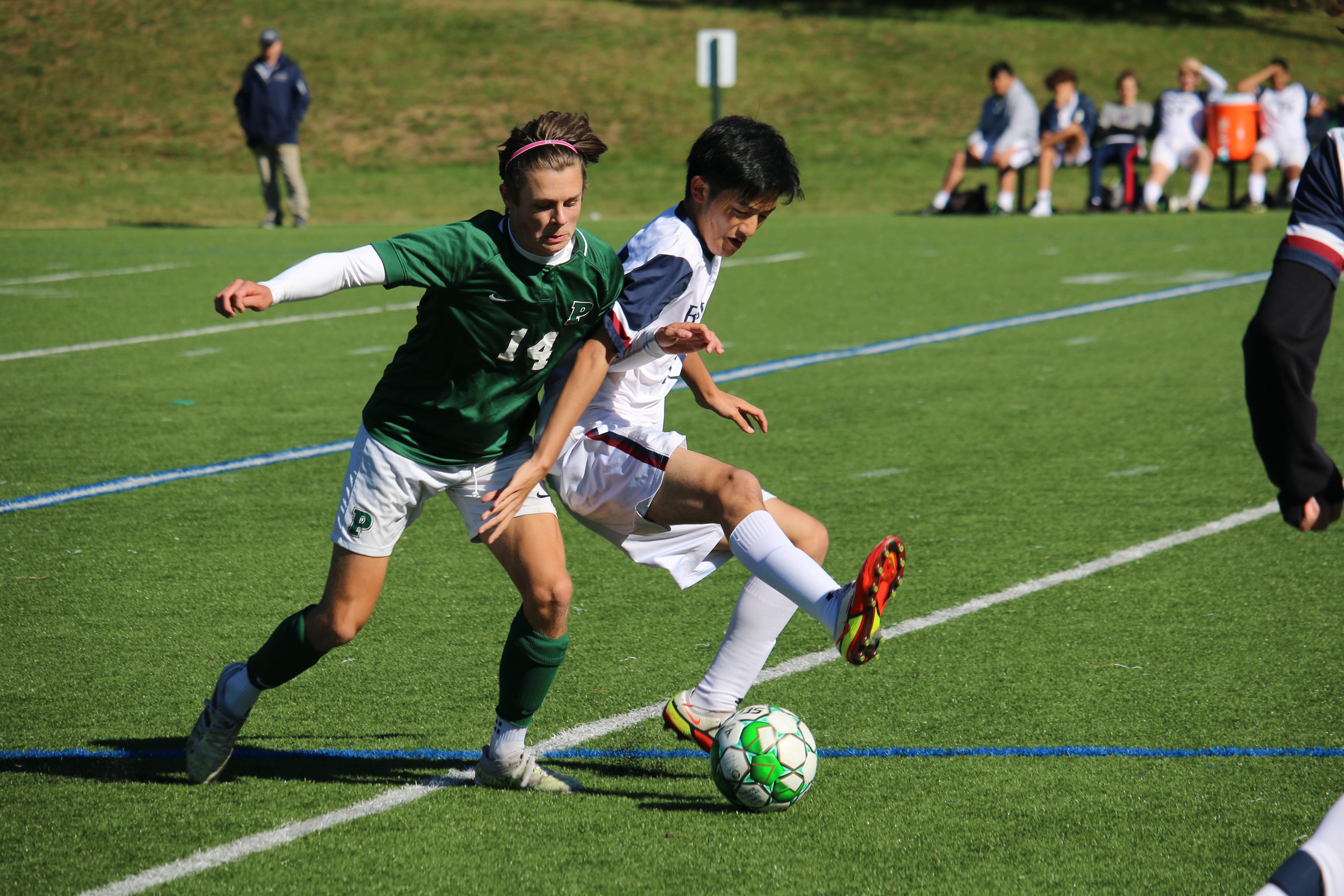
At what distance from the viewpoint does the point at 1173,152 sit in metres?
20.4

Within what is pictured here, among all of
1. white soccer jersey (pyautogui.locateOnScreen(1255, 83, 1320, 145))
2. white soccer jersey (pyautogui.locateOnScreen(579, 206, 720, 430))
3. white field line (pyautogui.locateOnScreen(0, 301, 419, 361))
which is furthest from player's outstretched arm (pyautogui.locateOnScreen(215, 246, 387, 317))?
white soccer jersey (pyautogui.locateOnScreen(1255, 83, 1320, 145))

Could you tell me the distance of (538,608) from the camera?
3.69 m

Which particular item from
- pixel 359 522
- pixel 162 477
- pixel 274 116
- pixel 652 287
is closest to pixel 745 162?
pixel 652 287

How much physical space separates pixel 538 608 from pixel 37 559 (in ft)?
9.94

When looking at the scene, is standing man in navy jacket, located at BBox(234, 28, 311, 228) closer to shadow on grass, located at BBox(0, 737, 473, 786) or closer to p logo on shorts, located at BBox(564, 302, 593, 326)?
shadow on grass, located at BBox(0, 737, 473, 786)

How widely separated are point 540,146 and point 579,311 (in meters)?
0.45

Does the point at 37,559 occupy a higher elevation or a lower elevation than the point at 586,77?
higher

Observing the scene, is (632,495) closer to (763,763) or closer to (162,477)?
(763,763)

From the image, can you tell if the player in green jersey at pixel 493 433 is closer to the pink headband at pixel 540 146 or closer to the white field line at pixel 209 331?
the pink headband at pixel 540 146

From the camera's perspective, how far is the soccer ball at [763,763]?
140 inches

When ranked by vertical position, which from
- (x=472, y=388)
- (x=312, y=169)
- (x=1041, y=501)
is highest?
(x=472, y=388)

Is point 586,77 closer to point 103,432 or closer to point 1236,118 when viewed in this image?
point 1236,118

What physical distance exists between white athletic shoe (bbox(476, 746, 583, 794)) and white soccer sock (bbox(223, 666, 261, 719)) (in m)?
0.62

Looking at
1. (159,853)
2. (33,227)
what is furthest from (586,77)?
(159,853)
